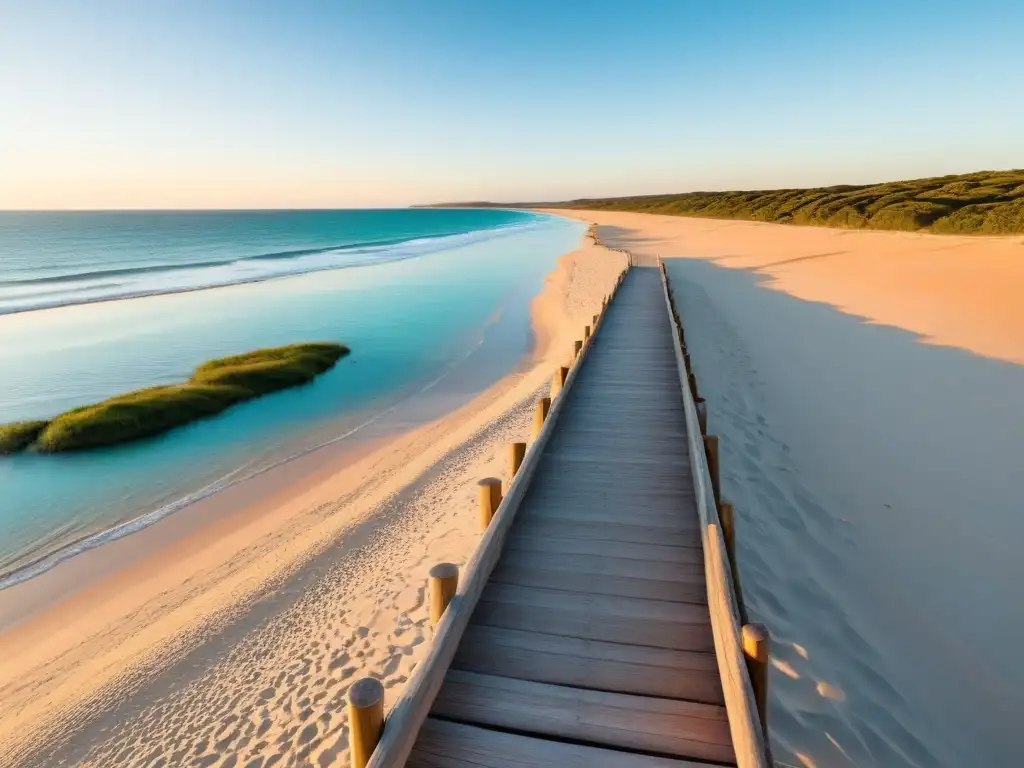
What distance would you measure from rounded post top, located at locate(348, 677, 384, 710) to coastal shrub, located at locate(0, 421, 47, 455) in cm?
1440

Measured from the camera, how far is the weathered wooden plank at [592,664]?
3.57 m

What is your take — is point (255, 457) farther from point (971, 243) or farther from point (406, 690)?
point (971, 243)

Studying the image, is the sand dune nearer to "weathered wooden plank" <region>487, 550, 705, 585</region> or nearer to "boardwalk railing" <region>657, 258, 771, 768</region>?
"boardwalk railing" <region>657, 258, 771, 768</region>

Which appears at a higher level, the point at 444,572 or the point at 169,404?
the point at 444,572

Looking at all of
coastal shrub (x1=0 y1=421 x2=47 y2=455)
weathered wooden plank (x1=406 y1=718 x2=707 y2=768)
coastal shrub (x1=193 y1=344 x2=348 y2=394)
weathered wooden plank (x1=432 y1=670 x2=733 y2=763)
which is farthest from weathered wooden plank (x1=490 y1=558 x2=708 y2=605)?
coastal shrub (x1=193 y1=344 x2=348 y2=394)

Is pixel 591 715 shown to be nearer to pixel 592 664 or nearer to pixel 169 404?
pixel 592 664

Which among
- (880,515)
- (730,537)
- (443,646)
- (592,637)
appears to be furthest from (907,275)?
(443,646)

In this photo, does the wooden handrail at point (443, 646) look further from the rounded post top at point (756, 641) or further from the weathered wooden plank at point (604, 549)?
the rounded post top at point (756, 641)

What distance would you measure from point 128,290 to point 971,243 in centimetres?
5454

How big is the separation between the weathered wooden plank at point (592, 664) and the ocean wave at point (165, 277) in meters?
38.8

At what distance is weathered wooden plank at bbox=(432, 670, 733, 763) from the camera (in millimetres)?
3193

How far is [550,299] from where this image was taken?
2928cm

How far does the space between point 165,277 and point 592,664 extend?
52.2 metres

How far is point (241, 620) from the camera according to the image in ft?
21.7
